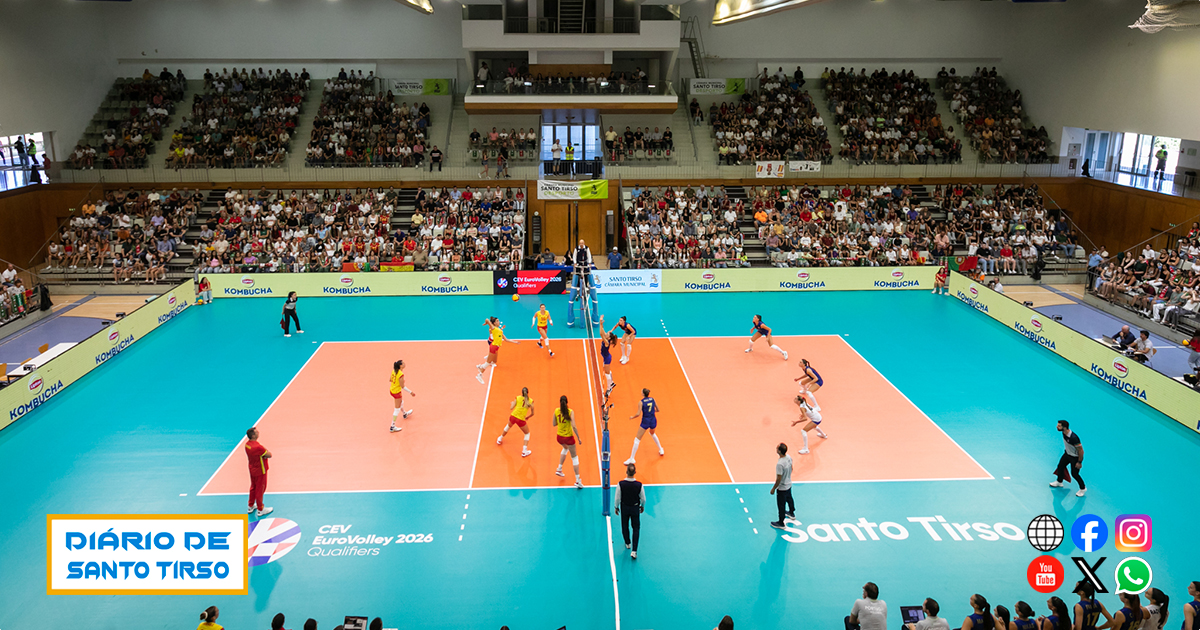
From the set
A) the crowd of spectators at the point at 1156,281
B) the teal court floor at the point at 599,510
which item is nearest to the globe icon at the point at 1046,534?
the teal court floor at the point at 599,510

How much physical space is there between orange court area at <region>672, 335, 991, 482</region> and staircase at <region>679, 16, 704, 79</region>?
2265cm

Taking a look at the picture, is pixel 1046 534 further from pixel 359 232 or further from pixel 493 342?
pixel 359 232

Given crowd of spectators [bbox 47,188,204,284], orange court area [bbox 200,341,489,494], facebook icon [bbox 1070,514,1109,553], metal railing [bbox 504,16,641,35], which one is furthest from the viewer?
metal railing [bbox 504,16,641,35]

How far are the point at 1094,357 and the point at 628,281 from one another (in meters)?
15.1

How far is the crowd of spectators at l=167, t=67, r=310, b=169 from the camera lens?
118ft

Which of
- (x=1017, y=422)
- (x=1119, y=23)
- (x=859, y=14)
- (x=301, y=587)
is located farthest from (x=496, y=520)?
(x=859, y=14)

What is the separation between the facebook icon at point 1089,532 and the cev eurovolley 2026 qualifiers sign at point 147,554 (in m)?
8.28

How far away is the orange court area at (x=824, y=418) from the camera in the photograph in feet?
49.1

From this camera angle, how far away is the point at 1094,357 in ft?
65.3

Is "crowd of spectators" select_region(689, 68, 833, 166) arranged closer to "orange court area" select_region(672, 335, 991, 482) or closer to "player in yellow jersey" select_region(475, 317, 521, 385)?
"orange court area" select_region(672, 335, 991, 482)

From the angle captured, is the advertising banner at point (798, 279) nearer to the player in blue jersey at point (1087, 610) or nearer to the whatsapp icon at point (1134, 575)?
the player in blue jersey at point (1087, 610)

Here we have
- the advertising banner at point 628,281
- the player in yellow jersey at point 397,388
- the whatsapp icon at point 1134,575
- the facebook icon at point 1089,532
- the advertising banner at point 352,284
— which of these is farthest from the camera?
the advertising banner at point 628,281

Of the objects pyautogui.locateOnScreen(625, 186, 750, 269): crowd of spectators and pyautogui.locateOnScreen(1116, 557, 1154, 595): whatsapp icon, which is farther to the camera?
pyautogui.locateOnScreen(625, 186, 750, 269): crowd of spectators

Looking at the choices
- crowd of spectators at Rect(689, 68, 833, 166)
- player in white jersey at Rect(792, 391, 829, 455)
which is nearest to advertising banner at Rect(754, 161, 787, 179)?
crowd of spectators at Rect(689, 68, 833, 166)
